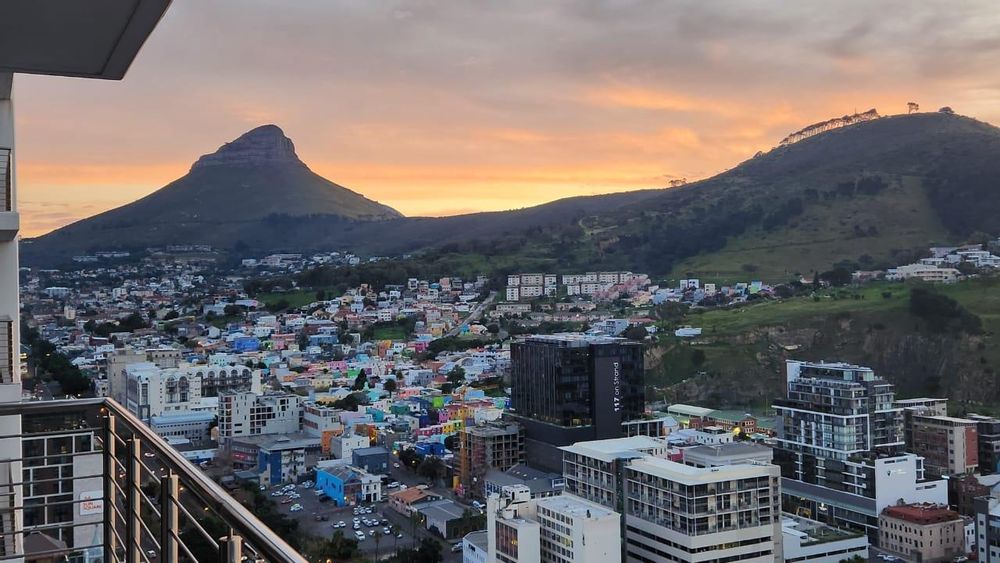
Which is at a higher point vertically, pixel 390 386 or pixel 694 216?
pixel 694 216

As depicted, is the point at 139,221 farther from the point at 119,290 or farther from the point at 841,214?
the point at 841,214

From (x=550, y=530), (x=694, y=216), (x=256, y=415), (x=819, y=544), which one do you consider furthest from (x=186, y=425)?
(x=694, y=216)

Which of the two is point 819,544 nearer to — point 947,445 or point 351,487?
point 947,445

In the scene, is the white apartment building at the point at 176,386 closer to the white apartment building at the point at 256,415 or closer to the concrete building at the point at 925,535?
the white apartment building at the point at 256,415

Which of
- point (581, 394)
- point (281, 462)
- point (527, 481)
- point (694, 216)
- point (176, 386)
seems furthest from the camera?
point (694, 216)

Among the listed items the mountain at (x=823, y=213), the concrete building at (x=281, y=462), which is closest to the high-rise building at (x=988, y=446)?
the concrete building at (x=281, y=462)

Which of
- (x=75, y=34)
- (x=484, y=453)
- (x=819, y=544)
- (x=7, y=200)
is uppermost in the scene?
(x=75, y=34)

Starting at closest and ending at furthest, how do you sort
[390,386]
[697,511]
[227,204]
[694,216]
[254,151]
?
1. [697,511]
2. [390,386]
3. [694,216]
4. [227,204]
5. [254,151]
